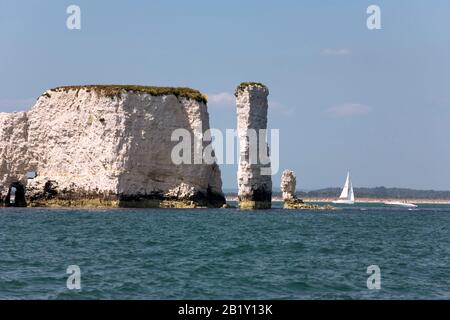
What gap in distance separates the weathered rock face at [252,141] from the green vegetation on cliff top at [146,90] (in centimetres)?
432

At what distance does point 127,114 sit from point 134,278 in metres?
44.5

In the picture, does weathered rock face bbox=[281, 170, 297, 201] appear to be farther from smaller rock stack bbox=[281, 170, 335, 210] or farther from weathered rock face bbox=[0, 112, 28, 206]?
weathered rock face bbox=[0, 112, 28, 206]

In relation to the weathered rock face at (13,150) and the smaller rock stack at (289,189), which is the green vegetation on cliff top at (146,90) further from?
the smaller rock stack at (289,189)

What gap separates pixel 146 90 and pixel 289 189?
18793 mm

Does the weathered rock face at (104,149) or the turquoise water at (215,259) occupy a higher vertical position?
the weathered rock face at (104,149)

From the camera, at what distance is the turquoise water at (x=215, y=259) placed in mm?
22750

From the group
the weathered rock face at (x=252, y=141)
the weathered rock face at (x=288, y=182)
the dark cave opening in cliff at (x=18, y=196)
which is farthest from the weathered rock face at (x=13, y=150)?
the weathered rock face at (x=288, y=182)

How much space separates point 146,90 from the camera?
69.1 metres

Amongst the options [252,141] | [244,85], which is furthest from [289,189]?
[244,85]

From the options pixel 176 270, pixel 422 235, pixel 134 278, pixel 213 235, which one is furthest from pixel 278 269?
pixel 422 235

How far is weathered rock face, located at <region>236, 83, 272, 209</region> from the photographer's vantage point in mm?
69500

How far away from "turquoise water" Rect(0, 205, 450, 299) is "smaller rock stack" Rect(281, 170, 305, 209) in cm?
2557

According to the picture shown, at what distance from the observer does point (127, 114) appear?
68.1m
